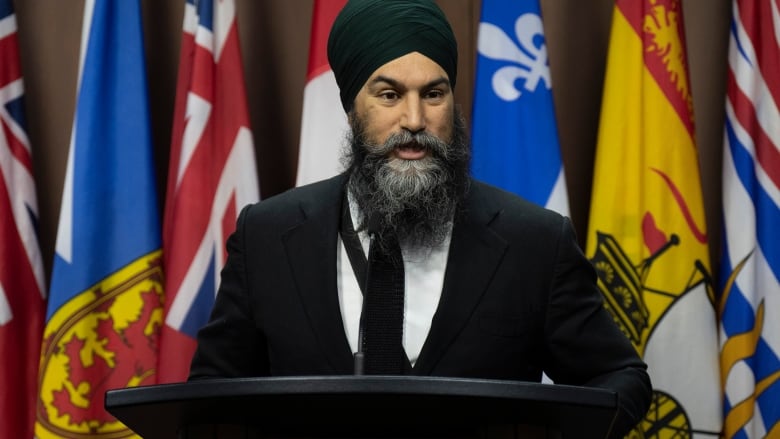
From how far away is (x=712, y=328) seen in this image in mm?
3301

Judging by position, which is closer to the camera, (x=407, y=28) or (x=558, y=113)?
(x=407, y=28)

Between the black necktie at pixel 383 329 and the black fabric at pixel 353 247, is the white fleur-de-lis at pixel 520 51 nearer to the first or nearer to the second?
the black fabric at pixel 353 247

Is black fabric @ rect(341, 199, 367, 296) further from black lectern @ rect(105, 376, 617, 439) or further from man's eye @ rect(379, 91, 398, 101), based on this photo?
black lectern @ rect(105, 376, 617, 439)

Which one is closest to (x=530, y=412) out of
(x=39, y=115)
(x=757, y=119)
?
(x=757, y=119)

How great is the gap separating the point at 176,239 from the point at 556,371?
1566 millimetres

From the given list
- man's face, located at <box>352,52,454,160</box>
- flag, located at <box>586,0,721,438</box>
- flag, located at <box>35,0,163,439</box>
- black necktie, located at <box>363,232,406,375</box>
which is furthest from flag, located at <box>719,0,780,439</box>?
flag, located at <box>35,0,163,439</box>

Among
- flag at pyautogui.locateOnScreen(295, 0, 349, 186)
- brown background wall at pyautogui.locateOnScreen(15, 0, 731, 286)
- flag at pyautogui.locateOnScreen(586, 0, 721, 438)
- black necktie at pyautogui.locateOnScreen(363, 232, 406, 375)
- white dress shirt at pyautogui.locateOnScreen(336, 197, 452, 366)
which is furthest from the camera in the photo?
brown background wall at pyautogui.locateOnScreen(15, 0, 731, 286)

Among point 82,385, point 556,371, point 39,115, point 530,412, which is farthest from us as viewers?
point 39,115

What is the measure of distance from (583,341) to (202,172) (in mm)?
1664

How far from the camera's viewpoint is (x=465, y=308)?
6.86 ft

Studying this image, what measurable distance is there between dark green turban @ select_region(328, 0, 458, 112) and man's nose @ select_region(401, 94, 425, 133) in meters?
0.11

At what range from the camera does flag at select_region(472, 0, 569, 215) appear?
133 inches

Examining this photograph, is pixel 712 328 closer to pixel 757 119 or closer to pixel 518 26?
pixel 757 119

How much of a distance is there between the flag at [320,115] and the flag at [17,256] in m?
0.88
